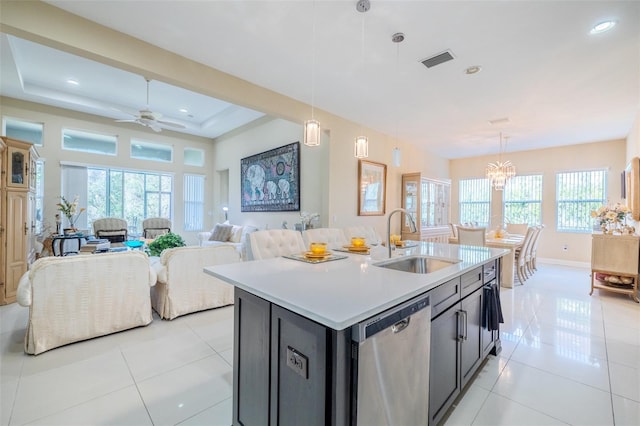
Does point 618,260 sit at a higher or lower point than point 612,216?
lower

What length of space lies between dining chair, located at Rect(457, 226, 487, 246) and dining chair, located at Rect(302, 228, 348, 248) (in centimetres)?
265

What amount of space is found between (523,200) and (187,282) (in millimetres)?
8163

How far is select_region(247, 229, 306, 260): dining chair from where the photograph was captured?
283 cm

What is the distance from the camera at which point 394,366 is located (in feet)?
3.96

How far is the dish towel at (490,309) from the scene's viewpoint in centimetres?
216

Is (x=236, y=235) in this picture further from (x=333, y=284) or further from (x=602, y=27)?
(x=602, y=27)

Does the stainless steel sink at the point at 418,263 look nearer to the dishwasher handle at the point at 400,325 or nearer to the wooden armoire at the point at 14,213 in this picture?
the dishwasher handle at the point at 400,325

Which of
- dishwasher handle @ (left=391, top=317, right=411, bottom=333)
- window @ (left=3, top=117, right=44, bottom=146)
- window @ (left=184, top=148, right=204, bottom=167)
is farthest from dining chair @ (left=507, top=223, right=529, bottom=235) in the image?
window @ (left=3, top=117, right=44, bottom=146)

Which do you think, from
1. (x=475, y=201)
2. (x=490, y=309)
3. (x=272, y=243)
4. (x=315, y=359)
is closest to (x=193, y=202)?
(x=272, y=243)

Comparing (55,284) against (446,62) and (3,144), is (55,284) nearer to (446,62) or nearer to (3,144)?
(3,144)

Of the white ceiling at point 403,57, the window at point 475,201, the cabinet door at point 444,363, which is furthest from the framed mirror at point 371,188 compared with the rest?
the window at point 475,201

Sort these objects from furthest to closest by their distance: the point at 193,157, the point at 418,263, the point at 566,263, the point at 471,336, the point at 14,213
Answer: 1. the point at 193,157
2. the point at 566,263
3. the point at 14,213
4. the point at 418,263
5. the point at 471,336

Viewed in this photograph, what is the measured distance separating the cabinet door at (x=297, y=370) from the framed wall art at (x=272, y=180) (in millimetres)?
4313

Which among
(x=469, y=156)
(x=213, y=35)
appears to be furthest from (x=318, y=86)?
(x=469, y=156)
